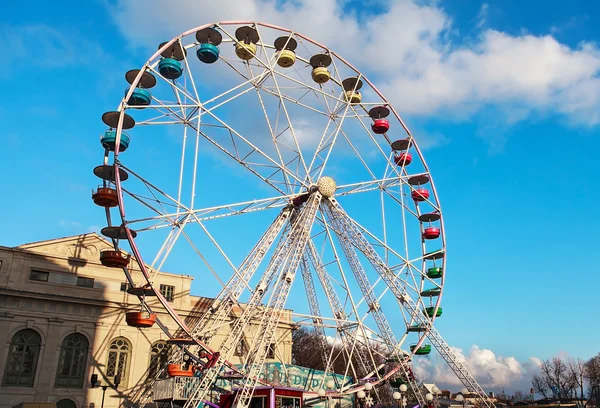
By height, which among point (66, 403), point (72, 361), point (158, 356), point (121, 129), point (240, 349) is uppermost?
point (121, 129)

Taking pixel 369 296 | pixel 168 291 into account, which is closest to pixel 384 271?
A: pixel 369 296

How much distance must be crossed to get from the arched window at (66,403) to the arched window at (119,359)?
2668mm

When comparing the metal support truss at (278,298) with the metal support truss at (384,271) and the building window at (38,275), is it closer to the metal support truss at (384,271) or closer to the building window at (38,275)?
the metal support truss at (384,271)

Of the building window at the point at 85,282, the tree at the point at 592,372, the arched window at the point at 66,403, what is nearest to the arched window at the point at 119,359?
the arched window at the point at 66,403

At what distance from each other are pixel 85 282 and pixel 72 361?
217 inches

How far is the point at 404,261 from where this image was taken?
110 feet

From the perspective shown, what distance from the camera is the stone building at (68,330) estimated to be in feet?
103

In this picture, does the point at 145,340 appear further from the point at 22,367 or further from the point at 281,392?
the point at 281,392

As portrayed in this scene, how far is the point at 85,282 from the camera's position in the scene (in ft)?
116

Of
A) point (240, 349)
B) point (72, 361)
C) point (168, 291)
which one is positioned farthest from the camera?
point (240, 349)

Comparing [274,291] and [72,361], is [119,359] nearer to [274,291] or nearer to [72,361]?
[72,361]

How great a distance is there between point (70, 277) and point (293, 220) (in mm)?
16872

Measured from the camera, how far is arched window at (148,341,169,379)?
36000 mm

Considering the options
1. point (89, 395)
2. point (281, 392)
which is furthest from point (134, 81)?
point (89, 395)
